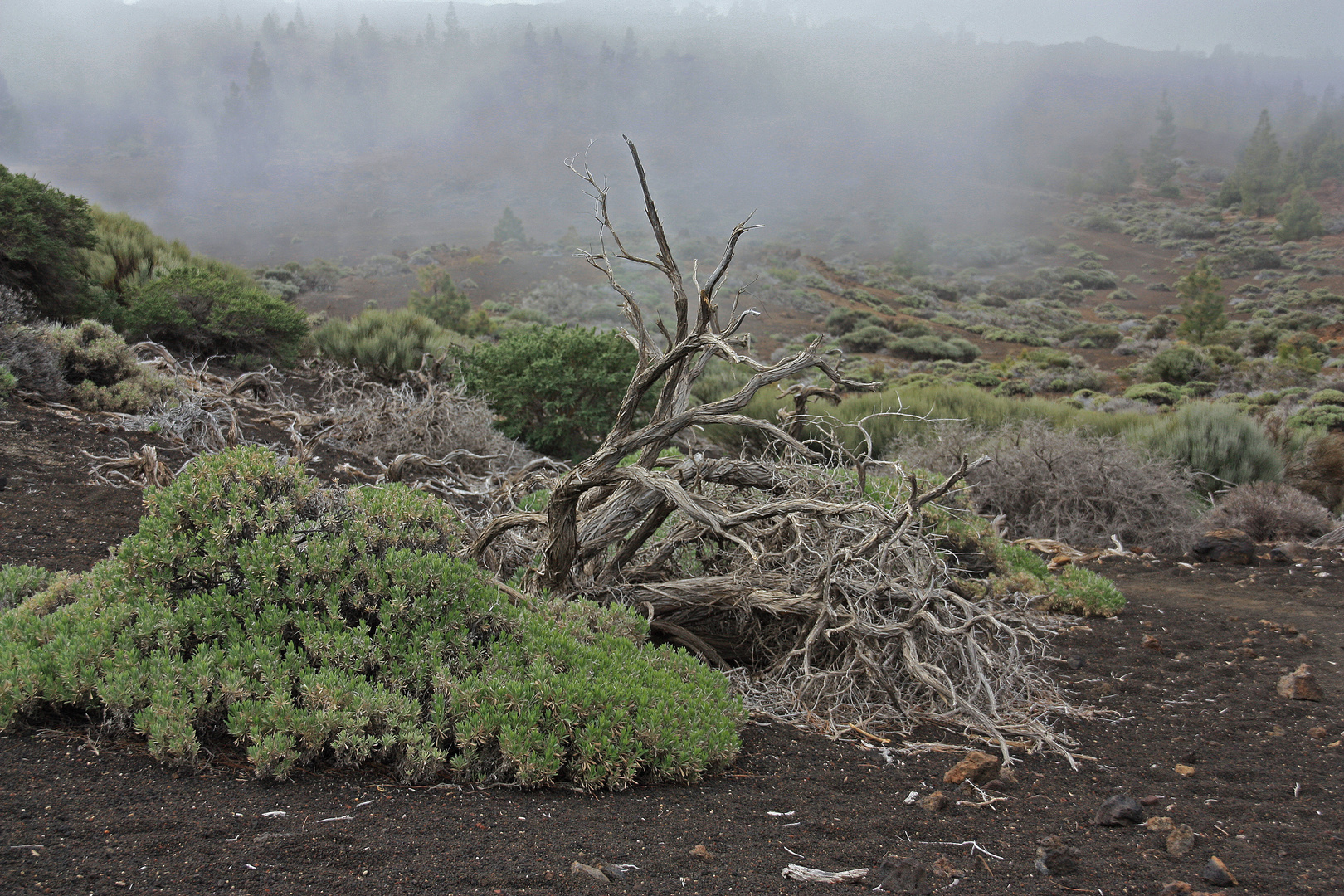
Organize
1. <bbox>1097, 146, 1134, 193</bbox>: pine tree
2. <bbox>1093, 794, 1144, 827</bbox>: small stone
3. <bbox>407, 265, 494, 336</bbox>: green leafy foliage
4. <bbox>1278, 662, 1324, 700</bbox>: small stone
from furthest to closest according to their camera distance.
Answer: <bbox>1097, 146, 1134, 193</bbox>: pine tree < <bbox>407, 265, 494, 336</bbox>: green leafy foliage < <bbox>1278, 662, 1324, 700</bbox>: small stone < <bbox>1093, 794, 1144, 827</bbox>: small stone

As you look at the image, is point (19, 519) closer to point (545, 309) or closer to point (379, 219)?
point (545, 309)

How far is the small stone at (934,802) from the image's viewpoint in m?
2.25

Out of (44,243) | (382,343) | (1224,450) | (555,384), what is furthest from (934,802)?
(382,343)

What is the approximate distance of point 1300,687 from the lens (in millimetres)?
3379

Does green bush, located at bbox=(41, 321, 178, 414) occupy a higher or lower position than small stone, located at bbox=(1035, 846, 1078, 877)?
higher

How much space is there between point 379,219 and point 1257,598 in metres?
60.4

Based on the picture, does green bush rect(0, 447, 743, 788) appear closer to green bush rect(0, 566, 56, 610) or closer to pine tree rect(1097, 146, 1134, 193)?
green bush rect(0, 566, 56, 610)

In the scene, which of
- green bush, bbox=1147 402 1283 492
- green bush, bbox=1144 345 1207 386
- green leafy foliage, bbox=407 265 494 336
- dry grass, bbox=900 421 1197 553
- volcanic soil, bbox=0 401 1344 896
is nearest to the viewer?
volcanic soil, bbox=0 401 1344 896

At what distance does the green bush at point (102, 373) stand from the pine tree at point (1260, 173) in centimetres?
7512

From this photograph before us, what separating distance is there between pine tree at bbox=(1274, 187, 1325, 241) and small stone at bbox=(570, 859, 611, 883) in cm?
6580

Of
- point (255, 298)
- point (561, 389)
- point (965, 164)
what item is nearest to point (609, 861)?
point (561, 389)

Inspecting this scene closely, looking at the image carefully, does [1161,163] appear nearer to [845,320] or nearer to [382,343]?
[845,320]

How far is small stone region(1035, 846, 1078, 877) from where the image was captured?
6.08 ft

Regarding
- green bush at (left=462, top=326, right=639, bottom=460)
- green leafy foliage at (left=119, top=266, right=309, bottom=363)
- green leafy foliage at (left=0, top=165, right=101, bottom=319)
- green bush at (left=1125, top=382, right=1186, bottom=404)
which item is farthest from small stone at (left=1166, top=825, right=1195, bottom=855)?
green bush at (left=1125, top=382, right=1186, bottom=404)
